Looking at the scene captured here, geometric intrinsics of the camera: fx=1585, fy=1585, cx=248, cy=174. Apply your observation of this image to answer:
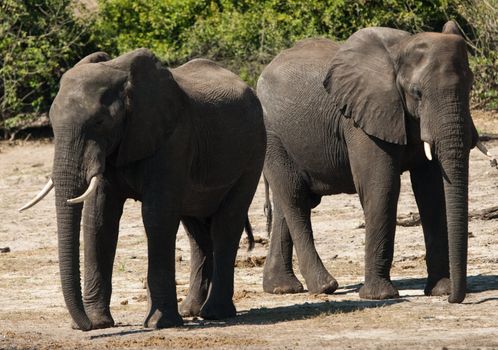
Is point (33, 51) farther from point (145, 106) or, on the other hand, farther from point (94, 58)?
point (145, 106)

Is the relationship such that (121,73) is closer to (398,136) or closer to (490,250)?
(398,136)

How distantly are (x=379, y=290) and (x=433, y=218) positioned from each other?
2.37ft

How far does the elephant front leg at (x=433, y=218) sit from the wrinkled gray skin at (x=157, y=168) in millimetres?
1317

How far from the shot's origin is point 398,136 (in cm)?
1142

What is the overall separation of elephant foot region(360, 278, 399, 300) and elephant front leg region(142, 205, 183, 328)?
191 cm

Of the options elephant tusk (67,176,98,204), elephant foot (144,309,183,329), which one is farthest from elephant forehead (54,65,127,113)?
elephant foot (144,309,183,329)

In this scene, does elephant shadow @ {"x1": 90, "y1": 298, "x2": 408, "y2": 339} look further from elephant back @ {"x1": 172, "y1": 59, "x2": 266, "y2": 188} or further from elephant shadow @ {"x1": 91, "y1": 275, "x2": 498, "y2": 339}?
elephant back @ {"x1": 172, "y1": 59, "x2": 266, "y2": 188}

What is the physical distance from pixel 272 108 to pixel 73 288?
3.65 m

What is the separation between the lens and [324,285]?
12008 mm

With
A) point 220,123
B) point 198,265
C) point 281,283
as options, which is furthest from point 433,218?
point 220,123

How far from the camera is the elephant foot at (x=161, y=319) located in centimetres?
1004

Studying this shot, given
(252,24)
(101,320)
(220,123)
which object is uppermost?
(220,123)

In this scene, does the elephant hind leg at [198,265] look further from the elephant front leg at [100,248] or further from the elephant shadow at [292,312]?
the elephant front leg at [100,248]

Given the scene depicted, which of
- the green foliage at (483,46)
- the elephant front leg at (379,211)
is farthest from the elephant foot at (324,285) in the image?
the green foliage at (483,46)
